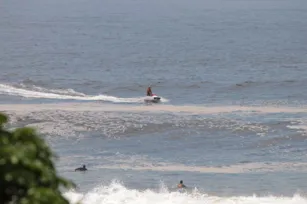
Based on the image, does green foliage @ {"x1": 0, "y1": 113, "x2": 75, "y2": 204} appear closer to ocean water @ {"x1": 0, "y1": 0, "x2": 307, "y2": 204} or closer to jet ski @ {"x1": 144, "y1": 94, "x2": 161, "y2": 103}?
ocean water @ {"x1": 0, "y1": 0, "x2": 307, "y2": 204}

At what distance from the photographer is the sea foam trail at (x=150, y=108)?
5206 centimetres

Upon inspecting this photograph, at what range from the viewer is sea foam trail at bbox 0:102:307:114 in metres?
52.1

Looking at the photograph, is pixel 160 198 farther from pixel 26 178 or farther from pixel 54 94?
pixel 54 94

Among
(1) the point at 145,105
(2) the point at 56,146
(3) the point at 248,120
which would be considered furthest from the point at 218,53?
(2) the point at 56,146

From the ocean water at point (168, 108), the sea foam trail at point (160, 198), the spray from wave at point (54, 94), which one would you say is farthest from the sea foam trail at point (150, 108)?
the sea foam trail at point (160, 198)

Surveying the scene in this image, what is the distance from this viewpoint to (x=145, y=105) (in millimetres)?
55312

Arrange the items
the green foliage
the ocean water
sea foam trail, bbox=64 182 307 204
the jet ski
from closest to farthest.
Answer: the green foliage
sea foam trail, bbox=64 182 307 204
the ocean water
the jet ski

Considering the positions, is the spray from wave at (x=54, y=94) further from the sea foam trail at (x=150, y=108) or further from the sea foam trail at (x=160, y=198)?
the sea foam trail at (x=160, y=198)

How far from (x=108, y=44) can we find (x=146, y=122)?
2204 inches

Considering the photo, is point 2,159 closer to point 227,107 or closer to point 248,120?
point 248,120

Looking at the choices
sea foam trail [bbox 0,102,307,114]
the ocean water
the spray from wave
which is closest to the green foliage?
the ocean water

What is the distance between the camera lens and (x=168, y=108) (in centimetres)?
5434

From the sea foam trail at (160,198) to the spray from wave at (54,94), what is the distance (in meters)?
24.6

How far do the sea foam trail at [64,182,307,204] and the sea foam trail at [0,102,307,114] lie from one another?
19030 millimetres
